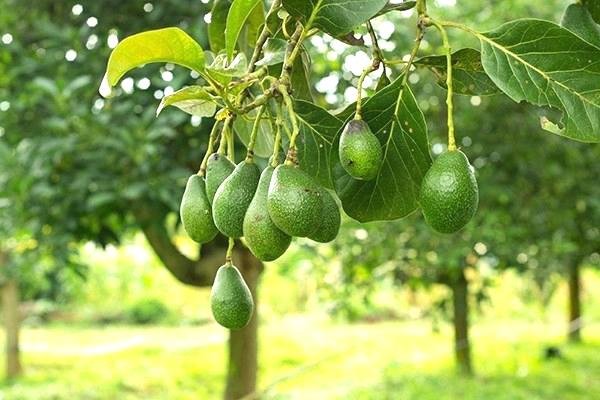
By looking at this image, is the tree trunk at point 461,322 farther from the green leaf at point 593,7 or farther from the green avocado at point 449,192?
the green avocado at point 449,192

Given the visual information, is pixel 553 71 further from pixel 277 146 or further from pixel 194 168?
pixel 194 168

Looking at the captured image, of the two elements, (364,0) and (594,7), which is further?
(594,7)

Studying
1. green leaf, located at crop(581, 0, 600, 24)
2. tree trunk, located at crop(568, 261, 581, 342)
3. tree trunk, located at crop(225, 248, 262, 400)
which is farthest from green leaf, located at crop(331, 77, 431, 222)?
tree trunk, located at crop(568, 261, 581, 342)

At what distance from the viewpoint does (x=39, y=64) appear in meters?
2.28

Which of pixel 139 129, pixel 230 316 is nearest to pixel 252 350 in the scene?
pixel 139 129

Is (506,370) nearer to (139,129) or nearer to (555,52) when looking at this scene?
(139,129)

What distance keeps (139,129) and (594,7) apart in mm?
1458

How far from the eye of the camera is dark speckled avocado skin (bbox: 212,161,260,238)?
0.58m

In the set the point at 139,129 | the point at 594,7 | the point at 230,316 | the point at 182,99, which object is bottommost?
the point at 230,316

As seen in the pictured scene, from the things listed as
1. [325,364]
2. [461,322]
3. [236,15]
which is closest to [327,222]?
[236,15]

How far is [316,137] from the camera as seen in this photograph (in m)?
0.67

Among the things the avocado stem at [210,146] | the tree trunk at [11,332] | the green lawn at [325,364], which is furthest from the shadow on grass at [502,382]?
the avocado stem at [210,146]

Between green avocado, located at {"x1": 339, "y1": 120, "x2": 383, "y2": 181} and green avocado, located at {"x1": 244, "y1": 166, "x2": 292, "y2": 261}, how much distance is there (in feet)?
0.18

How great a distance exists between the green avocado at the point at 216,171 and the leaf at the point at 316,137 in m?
0.08
